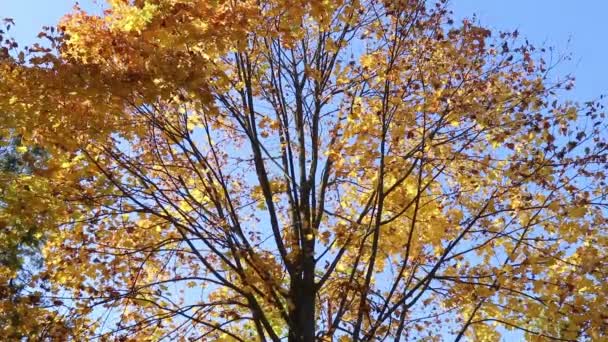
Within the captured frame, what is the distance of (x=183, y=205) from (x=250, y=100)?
1.34m

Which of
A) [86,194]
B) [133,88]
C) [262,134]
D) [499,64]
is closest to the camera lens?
[133,88]

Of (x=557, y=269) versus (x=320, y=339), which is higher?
(x=557, y=269)

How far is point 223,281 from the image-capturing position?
5.10 m

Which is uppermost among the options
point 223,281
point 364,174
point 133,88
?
point 364,174

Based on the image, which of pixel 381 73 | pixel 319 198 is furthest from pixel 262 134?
pixel 381 73

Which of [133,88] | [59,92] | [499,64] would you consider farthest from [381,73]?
[59,92]

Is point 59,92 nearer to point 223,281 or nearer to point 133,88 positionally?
point 133,88

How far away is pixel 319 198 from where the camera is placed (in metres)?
5.94

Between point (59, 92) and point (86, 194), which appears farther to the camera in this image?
point (86, 194)

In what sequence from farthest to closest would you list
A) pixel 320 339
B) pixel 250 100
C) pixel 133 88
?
pixel 250 100 < pixel 320 339 < pixel 133 88

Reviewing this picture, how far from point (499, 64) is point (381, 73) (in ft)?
3.85

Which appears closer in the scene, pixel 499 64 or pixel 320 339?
pixel 320 339

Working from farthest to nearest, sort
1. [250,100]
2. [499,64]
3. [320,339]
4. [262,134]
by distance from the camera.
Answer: [262,134], [250,100], [499,64], [320,339]

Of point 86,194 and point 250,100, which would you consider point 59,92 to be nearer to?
point 86,194
